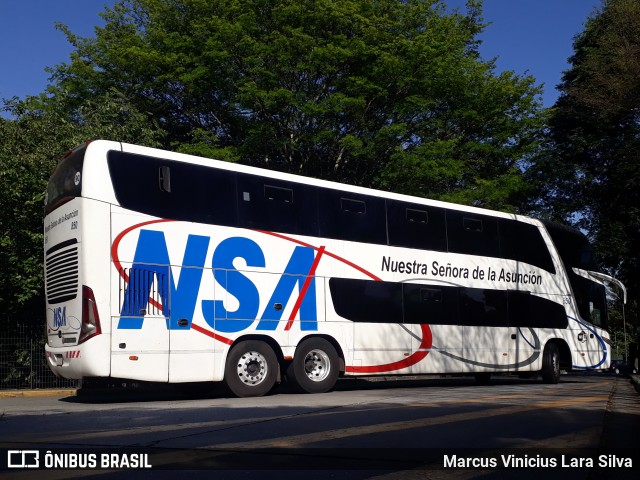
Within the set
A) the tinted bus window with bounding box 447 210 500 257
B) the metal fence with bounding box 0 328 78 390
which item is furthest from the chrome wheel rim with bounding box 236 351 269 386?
the metal fence with bounding box 0 328 78 390

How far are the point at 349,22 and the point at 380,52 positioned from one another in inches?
66.9

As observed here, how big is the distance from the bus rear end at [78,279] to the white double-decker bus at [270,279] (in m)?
0.03

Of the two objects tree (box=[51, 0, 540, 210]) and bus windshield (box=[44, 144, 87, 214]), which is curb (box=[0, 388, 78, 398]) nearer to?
bus windshield (box=[44, 144, 87, 214])

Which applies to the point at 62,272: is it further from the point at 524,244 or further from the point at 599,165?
the point at 599,165

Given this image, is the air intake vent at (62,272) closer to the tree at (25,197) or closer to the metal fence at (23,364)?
the tree at (25,197)

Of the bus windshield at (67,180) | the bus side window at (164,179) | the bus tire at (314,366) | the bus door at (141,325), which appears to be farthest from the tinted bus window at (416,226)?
the bus windshield at (67,180)

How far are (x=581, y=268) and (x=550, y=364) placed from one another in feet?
10.1

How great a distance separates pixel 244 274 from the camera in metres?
13.9

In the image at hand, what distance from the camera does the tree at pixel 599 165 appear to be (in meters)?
29.4

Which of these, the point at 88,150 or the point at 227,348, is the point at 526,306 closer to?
the point at 227,348

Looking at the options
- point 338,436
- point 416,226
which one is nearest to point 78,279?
point 338,436

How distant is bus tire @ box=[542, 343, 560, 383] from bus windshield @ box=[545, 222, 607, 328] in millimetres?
1562

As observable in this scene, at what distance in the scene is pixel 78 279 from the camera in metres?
A: 12.1

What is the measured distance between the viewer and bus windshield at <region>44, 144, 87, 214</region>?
1241cm
